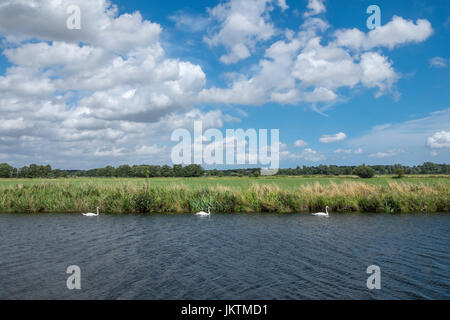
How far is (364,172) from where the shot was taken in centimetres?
11819

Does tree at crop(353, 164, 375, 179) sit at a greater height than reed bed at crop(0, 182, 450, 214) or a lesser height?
greater

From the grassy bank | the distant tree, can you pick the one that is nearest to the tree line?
the distant tree

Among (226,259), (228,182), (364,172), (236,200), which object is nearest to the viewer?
(226,259)

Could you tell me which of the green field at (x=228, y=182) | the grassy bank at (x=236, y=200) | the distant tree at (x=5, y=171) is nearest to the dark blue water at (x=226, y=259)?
the grassy bank at (x=236, y=200)

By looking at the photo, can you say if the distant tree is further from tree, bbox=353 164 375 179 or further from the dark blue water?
tree, bbox=353 164 375 179

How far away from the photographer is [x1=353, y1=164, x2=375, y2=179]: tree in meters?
118

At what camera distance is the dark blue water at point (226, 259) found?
32.6 ft

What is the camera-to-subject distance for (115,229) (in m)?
20.5

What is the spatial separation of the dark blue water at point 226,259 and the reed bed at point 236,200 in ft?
17.5

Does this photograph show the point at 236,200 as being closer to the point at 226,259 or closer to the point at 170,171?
the point at 226,259

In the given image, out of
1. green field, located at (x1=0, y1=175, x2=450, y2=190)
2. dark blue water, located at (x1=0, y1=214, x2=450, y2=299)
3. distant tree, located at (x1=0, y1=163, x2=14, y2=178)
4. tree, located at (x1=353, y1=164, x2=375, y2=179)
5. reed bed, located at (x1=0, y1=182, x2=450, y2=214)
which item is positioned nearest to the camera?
dark blue water, located at (x1=0, y1=214, x2=450, y2=299)

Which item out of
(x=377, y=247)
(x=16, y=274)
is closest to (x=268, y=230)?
(x=377, y=247)

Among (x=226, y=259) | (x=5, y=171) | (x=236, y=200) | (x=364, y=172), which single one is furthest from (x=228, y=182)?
(x=5, y=171)

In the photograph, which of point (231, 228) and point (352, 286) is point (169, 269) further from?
point (231, 228)
